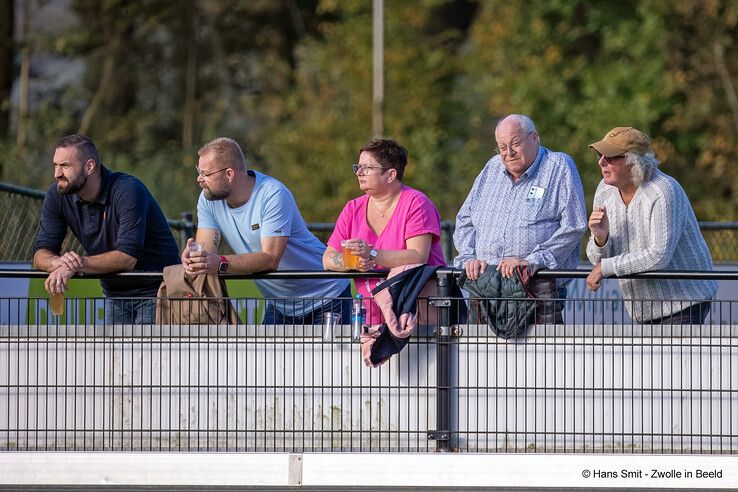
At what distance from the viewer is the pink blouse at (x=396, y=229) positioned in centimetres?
896

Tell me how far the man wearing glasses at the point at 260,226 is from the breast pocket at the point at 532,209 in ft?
3.61

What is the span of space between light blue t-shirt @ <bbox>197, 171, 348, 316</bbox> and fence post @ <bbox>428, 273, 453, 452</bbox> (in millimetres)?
722

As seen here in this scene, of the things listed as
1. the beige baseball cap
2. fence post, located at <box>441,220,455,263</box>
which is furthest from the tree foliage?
the beige baseball cap

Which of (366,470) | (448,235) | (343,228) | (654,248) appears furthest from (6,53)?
(654,248)

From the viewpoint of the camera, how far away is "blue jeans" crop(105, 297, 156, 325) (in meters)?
9.16

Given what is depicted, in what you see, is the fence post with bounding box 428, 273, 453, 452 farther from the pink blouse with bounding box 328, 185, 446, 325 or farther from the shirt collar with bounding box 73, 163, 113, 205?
the shirt collar with bounding box 73, 163, 113, 205

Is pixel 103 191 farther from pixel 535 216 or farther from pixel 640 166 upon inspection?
pixel 640 166

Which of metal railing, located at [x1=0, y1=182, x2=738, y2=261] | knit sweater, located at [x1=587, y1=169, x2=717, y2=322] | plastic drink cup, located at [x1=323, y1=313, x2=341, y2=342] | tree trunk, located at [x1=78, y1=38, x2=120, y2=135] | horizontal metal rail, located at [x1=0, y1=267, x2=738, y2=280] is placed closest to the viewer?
horizontal metal rail, located at [x1=0, y1=267, x2=738, y2=280]

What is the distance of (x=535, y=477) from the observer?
874 cm

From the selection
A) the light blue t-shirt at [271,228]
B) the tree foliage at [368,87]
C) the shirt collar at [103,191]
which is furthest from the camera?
the tree foliage at [368,87]

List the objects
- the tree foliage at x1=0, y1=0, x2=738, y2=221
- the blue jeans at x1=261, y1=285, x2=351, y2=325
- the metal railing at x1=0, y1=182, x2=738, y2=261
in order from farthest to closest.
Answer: the tree foliage at x1=0, y1=0, x2=738, y2=221 → the metal railing at x1=0, y1=182, x2=738, y2=261 → the blue jeans at x1=261, y1=285, x2=351, y2=325

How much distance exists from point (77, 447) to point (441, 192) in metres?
27.8

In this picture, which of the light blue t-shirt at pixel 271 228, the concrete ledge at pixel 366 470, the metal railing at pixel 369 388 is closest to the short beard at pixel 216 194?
the light blue t-shirt at pixel 271 228

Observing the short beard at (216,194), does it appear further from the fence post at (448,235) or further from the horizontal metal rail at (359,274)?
the fence post at (448,235)
